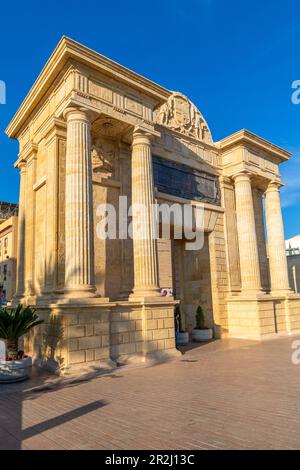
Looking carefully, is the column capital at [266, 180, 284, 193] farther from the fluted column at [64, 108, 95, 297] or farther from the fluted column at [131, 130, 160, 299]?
the fluted column at [64, 108, 95, 297]

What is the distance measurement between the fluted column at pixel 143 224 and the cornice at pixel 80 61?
5.84ft

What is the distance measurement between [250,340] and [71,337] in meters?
9.03

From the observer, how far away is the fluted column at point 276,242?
18.1 meters

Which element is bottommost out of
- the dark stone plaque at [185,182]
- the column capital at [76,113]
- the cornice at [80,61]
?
the dark stone plaque at [185,182]

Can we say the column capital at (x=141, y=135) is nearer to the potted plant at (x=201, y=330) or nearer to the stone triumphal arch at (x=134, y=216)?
the stone triumphal arch at (x=134, y=216)

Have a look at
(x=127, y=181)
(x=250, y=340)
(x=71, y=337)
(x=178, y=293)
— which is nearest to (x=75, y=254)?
(x=71, y=337)

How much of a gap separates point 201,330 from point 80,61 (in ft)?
39.0

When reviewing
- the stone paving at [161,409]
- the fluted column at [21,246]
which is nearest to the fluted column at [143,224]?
the stone paving at [161,409]

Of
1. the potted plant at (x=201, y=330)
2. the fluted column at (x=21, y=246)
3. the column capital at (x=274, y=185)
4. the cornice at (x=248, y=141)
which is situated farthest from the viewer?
the column capital at (x=274, y=185)

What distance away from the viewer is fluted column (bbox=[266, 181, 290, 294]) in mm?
18094

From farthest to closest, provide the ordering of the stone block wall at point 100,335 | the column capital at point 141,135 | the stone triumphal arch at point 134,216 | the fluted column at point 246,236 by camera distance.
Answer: the fluted column at point 246,236
the column capital at point 141,135
the stone triumphal arch at point 134,216
the stone block wall at point 100,335

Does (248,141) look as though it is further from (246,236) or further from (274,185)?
(246,236)

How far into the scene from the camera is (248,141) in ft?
57.7

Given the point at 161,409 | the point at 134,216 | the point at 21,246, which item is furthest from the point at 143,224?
the point at 161,409
